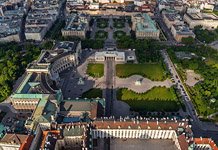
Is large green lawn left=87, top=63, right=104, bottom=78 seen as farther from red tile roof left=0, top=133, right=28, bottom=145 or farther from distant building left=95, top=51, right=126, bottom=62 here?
red tile roof left=0, top=133, right=28, bottom=145

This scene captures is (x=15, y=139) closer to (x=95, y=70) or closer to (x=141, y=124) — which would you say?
(x=141, y=124)

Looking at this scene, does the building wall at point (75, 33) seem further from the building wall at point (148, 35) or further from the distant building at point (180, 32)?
the distant building at point (180, 32)

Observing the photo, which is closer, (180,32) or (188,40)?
(188,40)

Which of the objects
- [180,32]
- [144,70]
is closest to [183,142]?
[144,70]

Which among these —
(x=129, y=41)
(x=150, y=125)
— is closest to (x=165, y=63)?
(x=129, y=41)

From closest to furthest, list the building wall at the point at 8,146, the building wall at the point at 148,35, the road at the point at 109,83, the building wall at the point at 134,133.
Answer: the building wall at the point at 8,146, the building wall at the point at 134,133, the road at the point at 109,83, the building wall at the point at 148,35

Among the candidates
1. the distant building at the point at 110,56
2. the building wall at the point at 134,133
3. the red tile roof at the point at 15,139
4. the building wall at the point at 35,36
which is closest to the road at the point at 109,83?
the distant building at the point at 110,56

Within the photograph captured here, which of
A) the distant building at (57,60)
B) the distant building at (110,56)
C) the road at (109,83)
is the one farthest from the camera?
the distant building at (110,56)
